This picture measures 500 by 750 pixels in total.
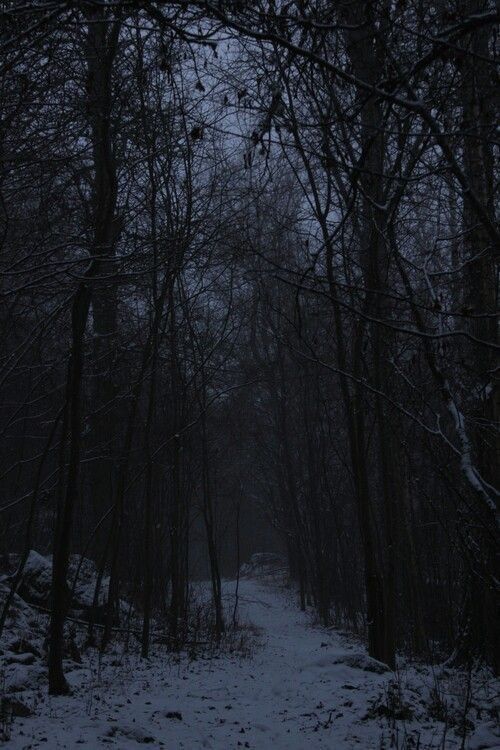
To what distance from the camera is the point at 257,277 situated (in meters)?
8.27

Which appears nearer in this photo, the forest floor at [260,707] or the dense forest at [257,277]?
the dense forest at [257,277]

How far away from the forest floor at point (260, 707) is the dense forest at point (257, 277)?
496mm

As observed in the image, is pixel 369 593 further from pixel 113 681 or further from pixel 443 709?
pixel 113 681

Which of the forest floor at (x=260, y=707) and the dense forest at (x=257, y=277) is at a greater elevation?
the dense forest at (x=257, y=277)

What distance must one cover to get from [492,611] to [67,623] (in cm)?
558

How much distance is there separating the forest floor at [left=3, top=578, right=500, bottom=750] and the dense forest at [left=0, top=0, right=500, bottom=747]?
496 mm

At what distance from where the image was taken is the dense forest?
289 centimetres

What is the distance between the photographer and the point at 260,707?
18.6 feet

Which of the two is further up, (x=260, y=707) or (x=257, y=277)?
(x=257, y=277)

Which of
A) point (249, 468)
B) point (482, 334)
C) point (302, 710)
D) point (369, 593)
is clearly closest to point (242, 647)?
point (369, 593)

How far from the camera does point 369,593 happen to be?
6746 mm

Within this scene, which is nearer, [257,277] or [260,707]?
[260,707]

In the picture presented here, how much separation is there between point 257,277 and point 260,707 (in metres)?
4.99

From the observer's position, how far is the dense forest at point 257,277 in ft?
9.48
